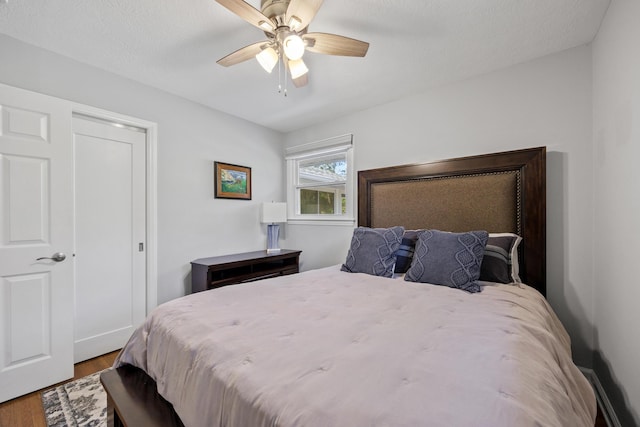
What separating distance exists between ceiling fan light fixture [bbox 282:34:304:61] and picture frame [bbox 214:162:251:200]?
6.62 ft

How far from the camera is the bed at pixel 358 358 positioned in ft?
2.44

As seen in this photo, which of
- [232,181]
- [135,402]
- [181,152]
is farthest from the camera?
[232,181]

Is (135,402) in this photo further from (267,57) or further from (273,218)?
(273,218)

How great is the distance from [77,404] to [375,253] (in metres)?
2.34

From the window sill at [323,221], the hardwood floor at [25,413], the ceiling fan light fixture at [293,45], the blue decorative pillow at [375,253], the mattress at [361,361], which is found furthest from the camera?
the window sill at [323,221]

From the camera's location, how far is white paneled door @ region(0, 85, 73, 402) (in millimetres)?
1908

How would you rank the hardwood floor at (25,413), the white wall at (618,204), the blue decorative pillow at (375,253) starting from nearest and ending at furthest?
1. the white wall at (618,204)
2. the hardwood floor at (25,413)
3. the blue decorative pillow at (375,253)

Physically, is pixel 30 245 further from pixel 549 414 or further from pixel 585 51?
pixel 585 51

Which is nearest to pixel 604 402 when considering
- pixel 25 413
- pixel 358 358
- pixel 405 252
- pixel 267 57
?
pixel 405 252

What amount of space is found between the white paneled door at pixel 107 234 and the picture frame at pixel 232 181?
79 cm

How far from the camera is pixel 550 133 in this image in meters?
2.23

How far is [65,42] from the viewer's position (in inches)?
81.4

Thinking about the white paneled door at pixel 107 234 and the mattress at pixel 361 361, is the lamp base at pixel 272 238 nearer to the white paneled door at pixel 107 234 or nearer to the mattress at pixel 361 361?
the white paneled door at pixel 107 234

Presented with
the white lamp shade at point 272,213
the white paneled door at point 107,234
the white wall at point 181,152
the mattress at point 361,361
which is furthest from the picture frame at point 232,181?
the mattress at point 361,361
